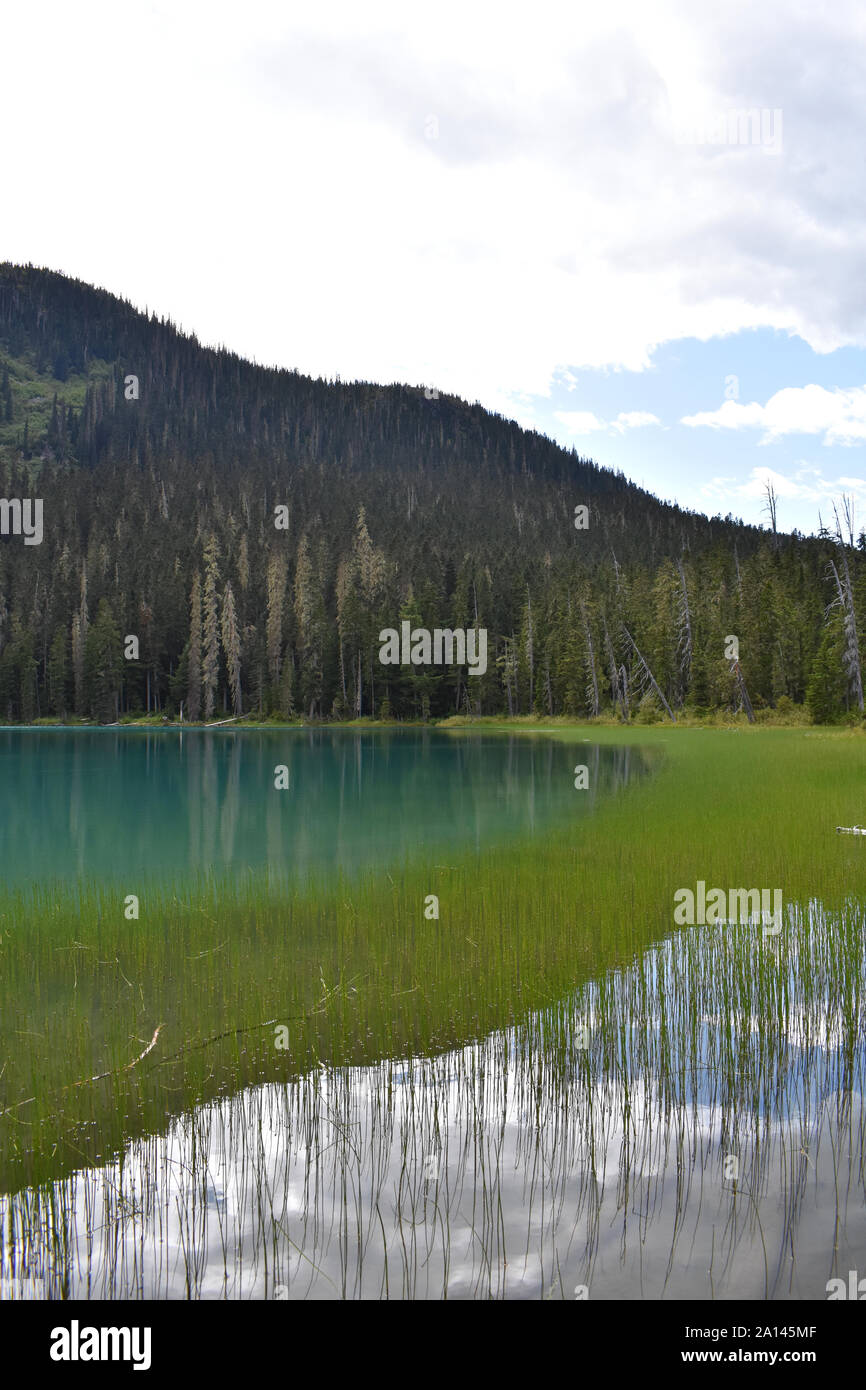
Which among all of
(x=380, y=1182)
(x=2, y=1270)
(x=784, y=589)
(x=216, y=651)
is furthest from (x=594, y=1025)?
(x=216, y=651)

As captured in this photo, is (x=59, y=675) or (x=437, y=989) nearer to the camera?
(x=437, y=989)

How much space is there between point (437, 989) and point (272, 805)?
19.7 metres

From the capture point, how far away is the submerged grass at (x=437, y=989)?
6.56 metres

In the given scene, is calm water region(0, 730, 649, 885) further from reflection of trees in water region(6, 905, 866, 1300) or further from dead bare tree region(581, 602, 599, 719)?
dead bare tree region(581, 602, 599, 719)

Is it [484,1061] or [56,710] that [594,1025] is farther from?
[56,710]

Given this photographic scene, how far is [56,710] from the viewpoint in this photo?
356 feet

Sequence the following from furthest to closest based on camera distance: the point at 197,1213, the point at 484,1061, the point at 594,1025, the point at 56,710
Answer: the point at 56,710
the point at 594,1025
the point at 484,1061
the point at 197,1213

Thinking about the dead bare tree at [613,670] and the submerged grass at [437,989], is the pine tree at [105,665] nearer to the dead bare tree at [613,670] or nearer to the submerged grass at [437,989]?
the dead bare tree at [613,670]

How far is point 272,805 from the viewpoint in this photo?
27984mm

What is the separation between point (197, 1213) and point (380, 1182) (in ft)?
3.64

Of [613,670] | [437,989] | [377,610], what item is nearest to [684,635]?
[613,670]

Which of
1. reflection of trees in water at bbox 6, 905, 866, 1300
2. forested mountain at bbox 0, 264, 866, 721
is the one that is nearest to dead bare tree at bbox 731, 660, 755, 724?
forested mountain at bbox 0, 264, 866, 721

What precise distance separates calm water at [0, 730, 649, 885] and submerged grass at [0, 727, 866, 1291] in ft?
11.3

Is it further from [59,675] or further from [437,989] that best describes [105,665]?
[437,989]
